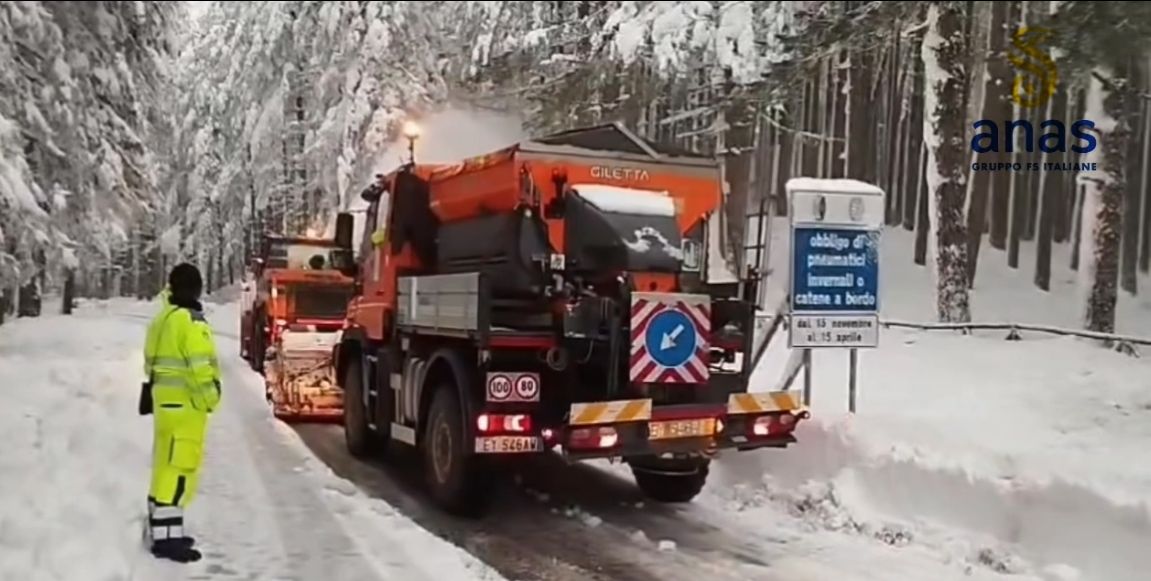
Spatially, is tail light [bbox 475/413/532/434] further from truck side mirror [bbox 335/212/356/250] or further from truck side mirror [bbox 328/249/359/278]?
truck side mirror [bbox 335/212/356/250]

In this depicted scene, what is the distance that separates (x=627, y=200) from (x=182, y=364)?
160 inches

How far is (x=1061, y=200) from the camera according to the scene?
13.8 m

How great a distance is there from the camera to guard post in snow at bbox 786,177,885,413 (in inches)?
385

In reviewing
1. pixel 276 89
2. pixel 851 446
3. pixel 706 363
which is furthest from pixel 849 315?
pixel 276 89

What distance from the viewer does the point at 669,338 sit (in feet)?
26.7

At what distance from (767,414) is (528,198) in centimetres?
255

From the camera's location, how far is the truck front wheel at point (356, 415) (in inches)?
453

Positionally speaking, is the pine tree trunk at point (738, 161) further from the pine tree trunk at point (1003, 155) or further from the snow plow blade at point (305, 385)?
the snow plow blade at point (305, 385)

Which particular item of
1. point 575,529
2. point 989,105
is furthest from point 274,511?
point 989,105

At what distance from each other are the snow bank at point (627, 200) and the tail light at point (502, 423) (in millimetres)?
1937

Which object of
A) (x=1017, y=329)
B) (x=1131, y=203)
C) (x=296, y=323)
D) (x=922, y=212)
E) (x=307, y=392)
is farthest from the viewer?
(x=922, y=212)

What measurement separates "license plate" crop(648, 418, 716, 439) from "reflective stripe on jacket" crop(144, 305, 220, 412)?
3.06m

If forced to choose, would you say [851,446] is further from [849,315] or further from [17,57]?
[17,57]

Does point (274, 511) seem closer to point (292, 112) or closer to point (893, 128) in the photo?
point (893, 128)
